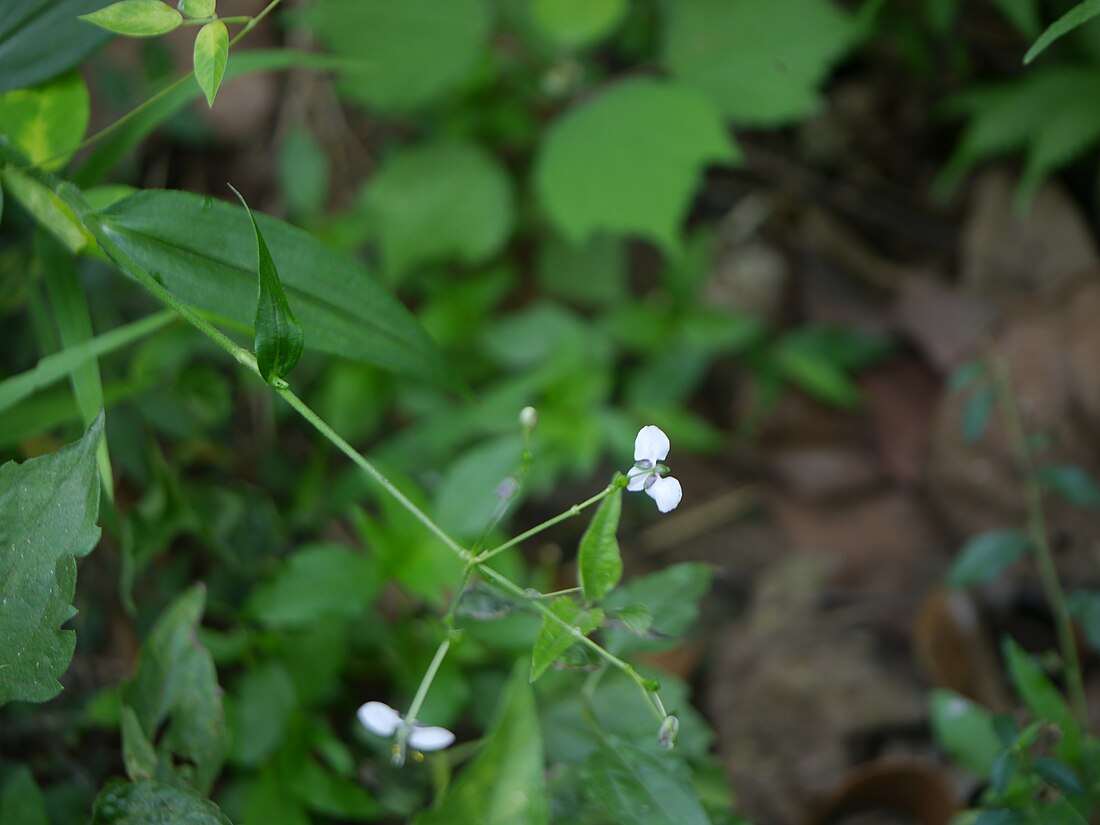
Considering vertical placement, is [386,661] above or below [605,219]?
below

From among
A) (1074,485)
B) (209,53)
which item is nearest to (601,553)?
(209,53)

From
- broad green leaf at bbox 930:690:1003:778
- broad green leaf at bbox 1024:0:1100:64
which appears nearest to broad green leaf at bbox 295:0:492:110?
broad green leaf at bbox 1024:0:1100:64

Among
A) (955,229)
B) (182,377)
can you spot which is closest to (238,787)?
(182,377)

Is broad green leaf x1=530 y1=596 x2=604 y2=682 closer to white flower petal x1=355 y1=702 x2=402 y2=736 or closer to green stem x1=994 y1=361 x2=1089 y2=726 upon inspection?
white flower petal x1=355 y1=702 x2=402 y2=736

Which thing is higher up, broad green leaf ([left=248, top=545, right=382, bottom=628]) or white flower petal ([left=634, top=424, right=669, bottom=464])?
broad green leaf ([left=248, top=545, right=382, bottom=628])

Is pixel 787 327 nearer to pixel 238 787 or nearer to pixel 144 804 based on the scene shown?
pixel 238 787

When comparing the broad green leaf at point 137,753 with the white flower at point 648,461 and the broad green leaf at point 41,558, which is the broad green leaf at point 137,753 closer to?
the broad green leaf at point 41,558
